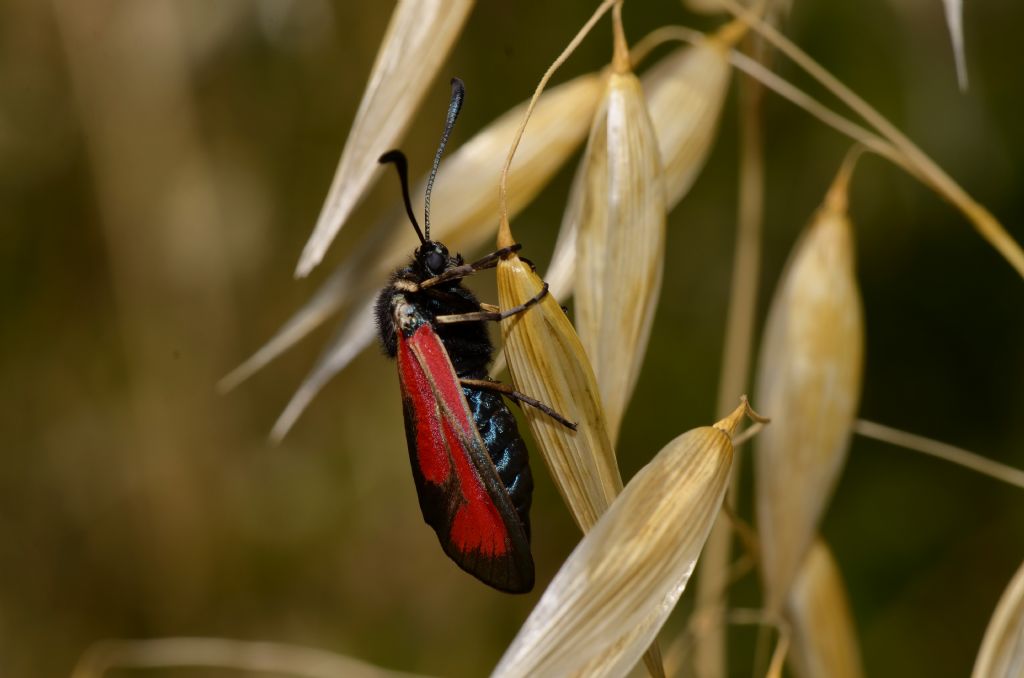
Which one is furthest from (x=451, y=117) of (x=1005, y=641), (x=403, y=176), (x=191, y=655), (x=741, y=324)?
(x=191, y=655)

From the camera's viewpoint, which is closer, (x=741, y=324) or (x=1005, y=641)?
(x=1005, y=641)

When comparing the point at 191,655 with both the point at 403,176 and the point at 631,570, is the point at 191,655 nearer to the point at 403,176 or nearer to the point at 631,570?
the point at 403,176

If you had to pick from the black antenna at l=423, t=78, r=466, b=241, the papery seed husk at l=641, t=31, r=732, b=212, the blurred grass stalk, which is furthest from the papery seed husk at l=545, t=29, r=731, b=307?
the blurred grass stalk

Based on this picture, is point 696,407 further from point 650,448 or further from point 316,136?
point 316,136

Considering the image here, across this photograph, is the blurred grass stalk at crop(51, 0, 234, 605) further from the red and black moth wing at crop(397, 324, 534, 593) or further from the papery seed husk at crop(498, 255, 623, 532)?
the papery seed husk at crop(498, 255, 623, 532)

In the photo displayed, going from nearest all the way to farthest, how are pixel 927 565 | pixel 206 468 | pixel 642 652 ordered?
pixel 642 652, pixel 927 565, pixel 206 468

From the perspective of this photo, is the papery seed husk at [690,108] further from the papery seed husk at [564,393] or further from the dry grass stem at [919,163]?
the papery seed husk at [564,393]

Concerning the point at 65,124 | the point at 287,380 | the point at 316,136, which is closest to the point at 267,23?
the point at 316,136
